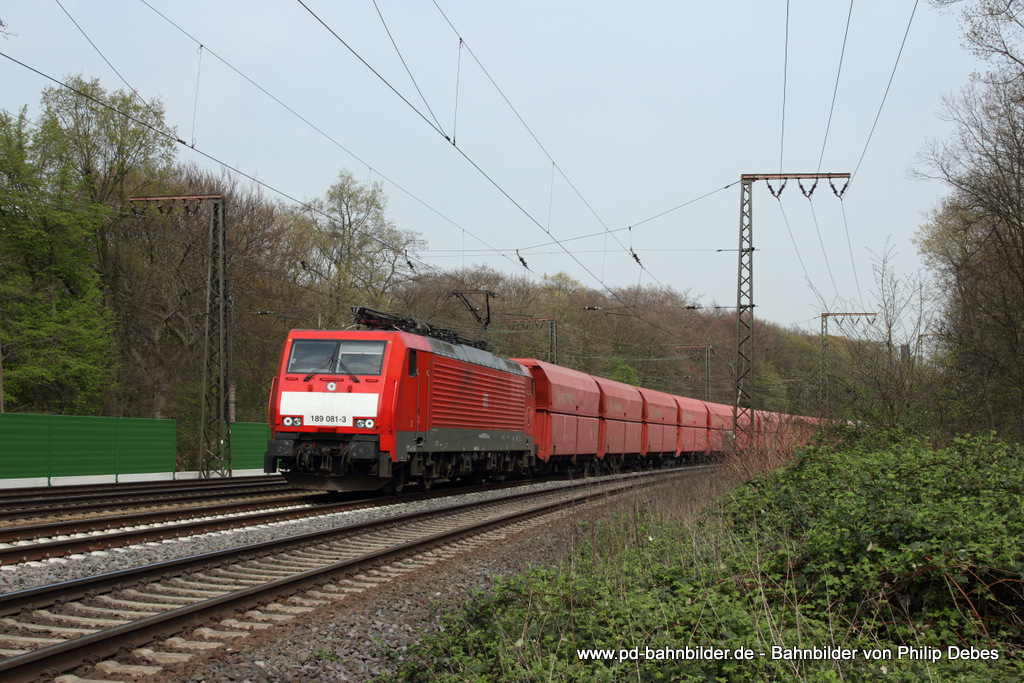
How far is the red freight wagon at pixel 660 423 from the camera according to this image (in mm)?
32281

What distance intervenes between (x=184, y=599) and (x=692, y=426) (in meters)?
33.1

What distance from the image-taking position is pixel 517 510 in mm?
15070

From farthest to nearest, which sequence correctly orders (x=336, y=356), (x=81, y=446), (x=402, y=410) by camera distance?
(x=81, y=446) < (x=336, y=356) < (x=402, y=410)

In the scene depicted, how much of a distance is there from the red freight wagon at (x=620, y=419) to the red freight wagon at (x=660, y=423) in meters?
0.51

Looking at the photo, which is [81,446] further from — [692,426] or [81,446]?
[692,426]

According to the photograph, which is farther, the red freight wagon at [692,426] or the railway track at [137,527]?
the red freight wagon at [692,426]

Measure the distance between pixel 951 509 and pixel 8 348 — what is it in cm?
3010

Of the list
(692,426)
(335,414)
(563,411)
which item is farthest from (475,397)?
(692,426)

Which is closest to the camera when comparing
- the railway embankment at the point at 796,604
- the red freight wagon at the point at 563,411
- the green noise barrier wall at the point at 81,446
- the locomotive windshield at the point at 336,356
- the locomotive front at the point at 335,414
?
the railway embankment at the point at 796,604

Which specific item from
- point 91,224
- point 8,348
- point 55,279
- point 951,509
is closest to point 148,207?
point 91,224

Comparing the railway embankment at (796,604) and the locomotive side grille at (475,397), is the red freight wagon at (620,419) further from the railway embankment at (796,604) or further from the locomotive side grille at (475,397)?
the railway embankment at (796,604)

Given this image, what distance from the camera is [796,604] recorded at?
21.0 feet

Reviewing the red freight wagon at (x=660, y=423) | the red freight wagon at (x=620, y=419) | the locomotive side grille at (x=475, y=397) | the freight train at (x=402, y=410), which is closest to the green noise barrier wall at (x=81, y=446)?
the freight train at (x=402, y=410)

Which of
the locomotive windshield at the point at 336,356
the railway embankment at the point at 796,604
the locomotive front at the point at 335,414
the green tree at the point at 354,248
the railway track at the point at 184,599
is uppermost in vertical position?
the green tree at the point at 354,248
